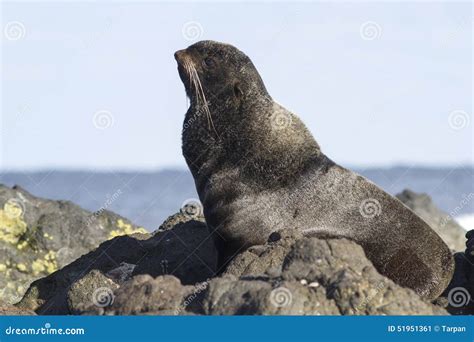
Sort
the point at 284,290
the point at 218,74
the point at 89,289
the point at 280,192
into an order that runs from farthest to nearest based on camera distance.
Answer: the point at 218,74 < the point at 280,192 < the point at 89,289 < the point at 284,290

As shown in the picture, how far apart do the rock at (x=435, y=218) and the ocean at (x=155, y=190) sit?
10.5 metres

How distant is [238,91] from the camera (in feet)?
34.7

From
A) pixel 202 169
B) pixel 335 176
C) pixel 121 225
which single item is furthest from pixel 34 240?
pixel 335 176

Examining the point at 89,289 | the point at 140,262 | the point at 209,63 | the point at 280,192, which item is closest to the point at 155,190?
the point at 140,262

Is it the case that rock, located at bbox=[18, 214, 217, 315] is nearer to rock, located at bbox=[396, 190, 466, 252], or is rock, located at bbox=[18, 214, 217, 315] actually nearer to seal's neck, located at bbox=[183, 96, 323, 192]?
seal's neck, located at bbox=[183, 96, 323, 192]

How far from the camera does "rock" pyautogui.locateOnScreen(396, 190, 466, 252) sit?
2109 centimetres

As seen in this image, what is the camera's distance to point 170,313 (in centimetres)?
718

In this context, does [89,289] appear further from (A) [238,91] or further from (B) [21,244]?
(B) [21,244]

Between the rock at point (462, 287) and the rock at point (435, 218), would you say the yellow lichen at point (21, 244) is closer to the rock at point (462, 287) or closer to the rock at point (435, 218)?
the rock at point (462, 287)

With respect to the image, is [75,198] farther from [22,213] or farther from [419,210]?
[22,213]

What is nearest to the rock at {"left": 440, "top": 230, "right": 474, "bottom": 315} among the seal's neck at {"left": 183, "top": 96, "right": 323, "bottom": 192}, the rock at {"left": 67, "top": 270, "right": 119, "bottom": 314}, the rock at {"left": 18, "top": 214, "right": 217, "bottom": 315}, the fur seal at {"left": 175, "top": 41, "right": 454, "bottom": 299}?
the fur seal at {"left": 175, "top": 41, "right": 454, "bottom": 299}

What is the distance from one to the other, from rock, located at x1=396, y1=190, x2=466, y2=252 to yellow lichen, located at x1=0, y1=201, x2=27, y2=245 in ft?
33.1

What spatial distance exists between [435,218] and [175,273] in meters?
12.7

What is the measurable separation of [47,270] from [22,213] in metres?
0.82
